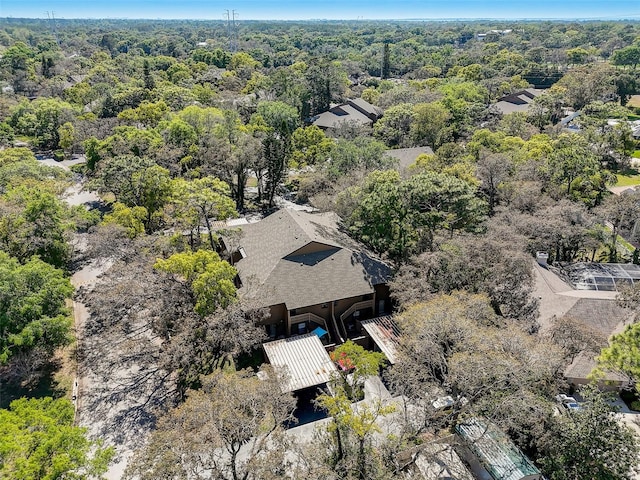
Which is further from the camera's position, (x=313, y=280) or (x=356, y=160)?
(x=356, y=160)

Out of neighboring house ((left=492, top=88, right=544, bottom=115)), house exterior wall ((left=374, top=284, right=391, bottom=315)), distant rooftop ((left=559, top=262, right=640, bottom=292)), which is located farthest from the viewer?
Answer: neighboring house ((left=492, top=88, right=544, bottom=115))

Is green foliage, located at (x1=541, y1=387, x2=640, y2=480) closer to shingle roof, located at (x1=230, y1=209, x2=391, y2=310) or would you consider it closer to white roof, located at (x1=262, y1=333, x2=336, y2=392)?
white roof, located at (x1=262, y1=333, x2=336, y2=392)

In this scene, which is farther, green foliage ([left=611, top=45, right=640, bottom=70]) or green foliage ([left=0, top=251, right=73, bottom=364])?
green foliage ([left=611, top=45, right=640, bottom=70])

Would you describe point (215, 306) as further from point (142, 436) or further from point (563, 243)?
point (563, 243)

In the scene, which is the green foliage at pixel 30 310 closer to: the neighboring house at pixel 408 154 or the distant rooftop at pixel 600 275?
the distant rooftop at pixel 600 275

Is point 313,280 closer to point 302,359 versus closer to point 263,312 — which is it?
point 263,312

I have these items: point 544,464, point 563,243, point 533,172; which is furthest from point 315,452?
point 533,172

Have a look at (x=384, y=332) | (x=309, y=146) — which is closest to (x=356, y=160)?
(x=309, y=146)

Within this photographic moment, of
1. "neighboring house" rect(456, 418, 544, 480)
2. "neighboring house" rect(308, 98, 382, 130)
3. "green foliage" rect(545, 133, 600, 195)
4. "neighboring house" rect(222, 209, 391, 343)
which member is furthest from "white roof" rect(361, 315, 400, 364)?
"neighboring house" rect(308, 98, 382, 130)
